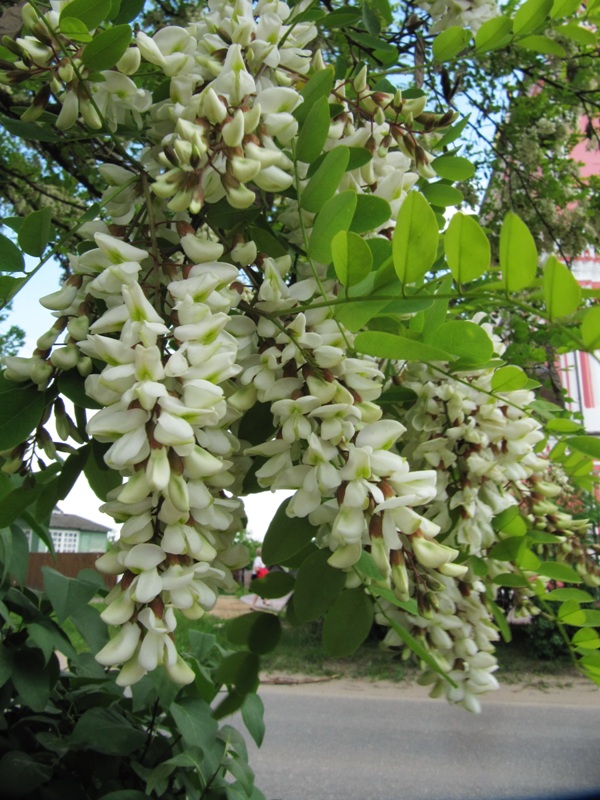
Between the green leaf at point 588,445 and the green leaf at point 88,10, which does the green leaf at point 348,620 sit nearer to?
the green leaf at point 588,445

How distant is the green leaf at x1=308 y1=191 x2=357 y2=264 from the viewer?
39 cm

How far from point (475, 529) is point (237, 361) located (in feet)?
0.92

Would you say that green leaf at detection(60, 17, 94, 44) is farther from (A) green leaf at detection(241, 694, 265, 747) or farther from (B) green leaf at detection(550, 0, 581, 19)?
(A) green leaf at detection(241, 694, 265, 747)

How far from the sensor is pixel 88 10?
418 millimetres

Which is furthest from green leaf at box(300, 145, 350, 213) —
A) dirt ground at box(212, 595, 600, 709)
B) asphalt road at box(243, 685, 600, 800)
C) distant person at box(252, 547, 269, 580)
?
dirt ground at box(212, 595, 600, 709)

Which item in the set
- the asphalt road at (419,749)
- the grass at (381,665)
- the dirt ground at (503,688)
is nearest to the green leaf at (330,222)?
the asphalt road at (419,749)

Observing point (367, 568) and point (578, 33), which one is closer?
point (367, 568)

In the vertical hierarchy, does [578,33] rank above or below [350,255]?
above

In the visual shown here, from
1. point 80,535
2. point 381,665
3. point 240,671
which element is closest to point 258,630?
point 240,671

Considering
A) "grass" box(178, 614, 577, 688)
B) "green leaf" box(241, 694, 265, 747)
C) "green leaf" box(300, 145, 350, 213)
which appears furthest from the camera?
"grass" box(178, 614, 577, 688)

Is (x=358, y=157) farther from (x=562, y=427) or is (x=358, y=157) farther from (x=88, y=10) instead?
(x=562, y=427)

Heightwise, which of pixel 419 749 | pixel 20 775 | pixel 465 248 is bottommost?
pixel 419 749

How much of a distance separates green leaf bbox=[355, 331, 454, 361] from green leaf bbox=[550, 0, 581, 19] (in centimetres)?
34

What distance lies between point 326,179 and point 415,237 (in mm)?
95
